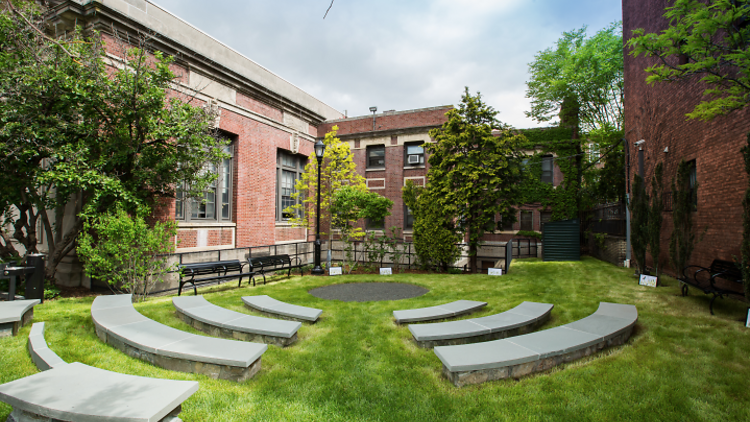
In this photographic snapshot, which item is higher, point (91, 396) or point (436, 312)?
point (91, 396)

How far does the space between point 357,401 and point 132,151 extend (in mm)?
8122

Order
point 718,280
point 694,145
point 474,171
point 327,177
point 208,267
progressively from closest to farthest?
point 718,280 → point 694,145 → point 208,267 → point 474,171 → point 327,177

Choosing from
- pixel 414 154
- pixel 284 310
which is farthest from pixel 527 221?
pixel 284 310

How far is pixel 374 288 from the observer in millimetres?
9242

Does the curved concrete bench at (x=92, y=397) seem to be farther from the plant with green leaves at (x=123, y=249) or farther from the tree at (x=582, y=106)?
the tree at (x=582, y=106)

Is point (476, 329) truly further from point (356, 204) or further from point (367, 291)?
point (356, 204)

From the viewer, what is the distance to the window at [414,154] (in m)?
18.4

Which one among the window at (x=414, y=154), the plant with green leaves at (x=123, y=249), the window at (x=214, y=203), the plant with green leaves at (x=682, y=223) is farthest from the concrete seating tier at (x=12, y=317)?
the window at (x=414, y=154)

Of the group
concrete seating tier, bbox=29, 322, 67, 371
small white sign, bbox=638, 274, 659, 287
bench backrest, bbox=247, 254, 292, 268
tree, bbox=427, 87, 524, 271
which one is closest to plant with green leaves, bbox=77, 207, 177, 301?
bench backrest, bbox=247, 254, 292, 268

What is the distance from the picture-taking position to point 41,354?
3836 mm

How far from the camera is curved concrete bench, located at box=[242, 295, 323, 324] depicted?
226 inches

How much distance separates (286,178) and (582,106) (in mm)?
21911

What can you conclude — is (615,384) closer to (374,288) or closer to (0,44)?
(374,288)

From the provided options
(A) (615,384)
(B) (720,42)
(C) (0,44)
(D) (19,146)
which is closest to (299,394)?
(A) (615,384)
